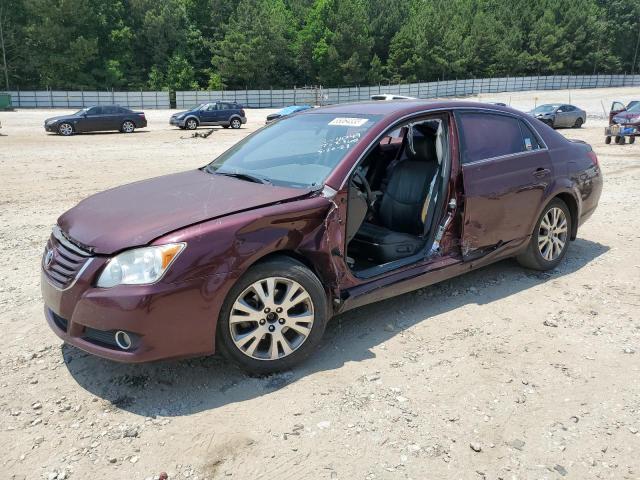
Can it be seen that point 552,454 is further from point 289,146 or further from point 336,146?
point 289,146

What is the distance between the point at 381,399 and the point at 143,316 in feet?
4.67

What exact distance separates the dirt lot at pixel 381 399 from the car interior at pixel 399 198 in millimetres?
484

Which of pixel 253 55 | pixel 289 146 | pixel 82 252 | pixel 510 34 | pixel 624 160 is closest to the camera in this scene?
pixel 82 252

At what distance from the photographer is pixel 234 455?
9.09ft

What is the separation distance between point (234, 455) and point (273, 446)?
0.66 ft

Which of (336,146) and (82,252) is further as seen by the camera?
(336,146)

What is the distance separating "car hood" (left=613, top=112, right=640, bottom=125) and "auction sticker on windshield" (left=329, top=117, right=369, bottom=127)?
58.9 ft

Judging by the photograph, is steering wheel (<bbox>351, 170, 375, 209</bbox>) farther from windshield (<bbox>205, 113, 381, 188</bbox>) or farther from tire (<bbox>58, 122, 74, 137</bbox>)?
tire (<bbox>58, 122, 74, 137</bbox>)

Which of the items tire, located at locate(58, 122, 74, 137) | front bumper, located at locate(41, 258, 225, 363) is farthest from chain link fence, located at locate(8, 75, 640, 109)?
front bumper, located at locate(41, 258, 225, 363)

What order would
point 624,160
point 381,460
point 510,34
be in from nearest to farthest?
point 381,460 → point 624,160 → point 510,34

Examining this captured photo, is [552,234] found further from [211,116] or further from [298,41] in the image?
[298,41]

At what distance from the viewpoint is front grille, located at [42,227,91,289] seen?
315 centimetres

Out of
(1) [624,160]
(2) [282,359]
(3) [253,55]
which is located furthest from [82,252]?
(3) [253,55]

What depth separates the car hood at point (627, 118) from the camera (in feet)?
61.6
